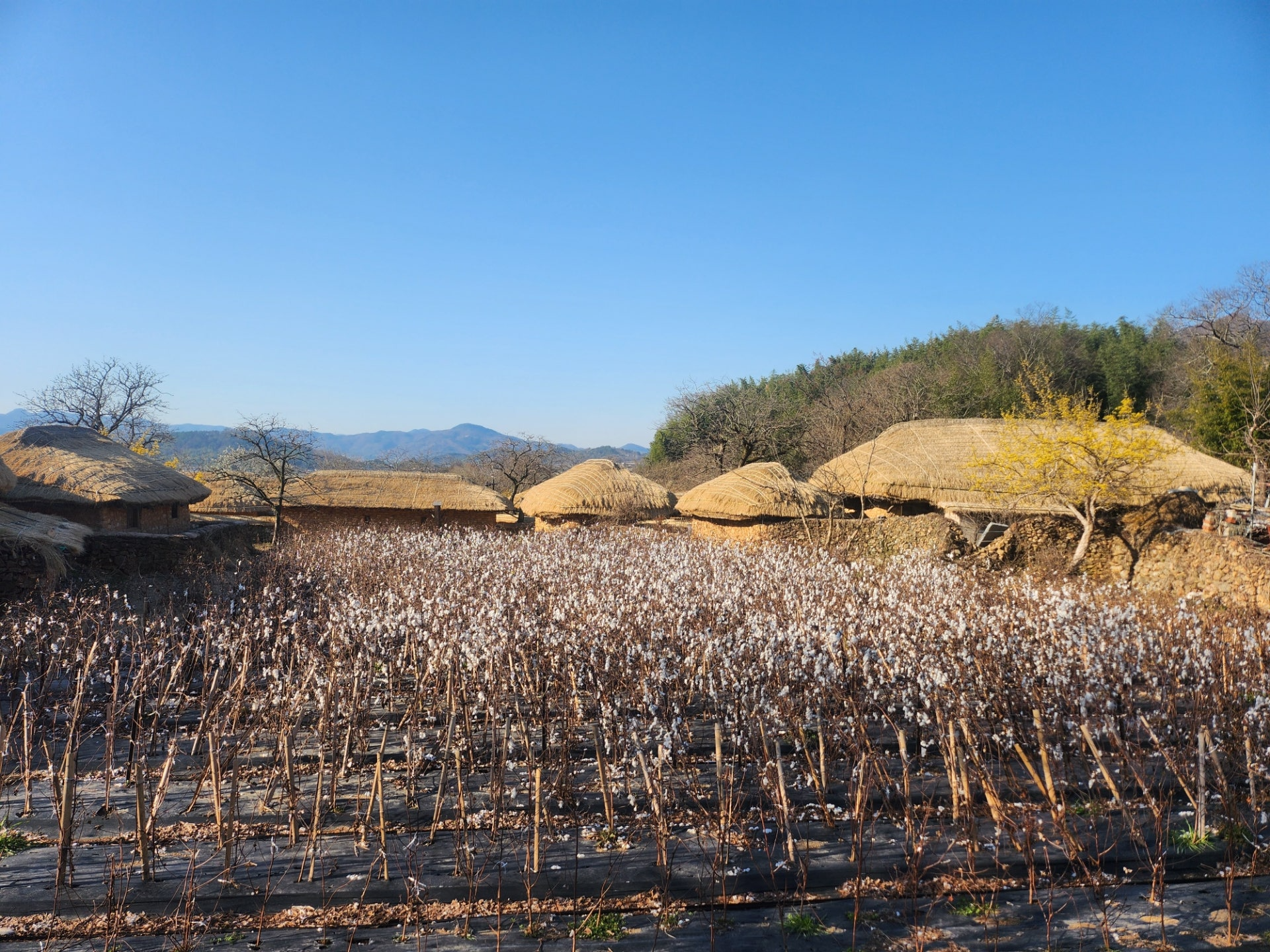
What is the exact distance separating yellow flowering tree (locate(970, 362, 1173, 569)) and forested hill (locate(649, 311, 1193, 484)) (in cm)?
1488

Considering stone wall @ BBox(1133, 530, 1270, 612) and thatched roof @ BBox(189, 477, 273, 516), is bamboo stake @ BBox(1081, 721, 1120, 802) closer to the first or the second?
stone wall @ BBox(1133, 530, 1270, 612)

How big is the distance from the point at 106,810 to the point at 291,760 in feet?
4.55

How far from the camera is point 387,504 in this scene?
2114 centimetres

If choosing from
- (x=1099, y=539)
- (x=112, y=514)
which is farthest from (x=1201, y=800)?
(x=112, y=514)

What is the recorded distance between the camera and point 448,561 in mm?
11383

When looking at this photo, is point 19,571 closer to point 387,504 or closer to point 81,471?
point 81,471

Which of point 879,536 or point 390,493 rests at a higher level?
point 390,493

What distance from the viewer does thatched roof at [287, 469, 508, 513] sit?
21.1 m

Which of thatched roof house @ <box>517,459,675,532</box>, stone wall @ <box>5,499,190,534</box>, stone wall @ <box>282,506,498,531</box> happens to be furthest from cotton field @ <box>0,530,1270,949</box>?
stone wall @ <box>282,506,498,531</box>

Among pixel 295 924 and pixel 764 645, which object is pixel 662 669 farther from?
pixel 295 924

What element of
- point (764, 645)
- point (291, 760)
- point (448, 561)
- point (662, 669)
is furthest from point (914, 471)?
point (291, 760)

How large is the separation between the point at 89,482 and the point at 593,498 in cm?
1037

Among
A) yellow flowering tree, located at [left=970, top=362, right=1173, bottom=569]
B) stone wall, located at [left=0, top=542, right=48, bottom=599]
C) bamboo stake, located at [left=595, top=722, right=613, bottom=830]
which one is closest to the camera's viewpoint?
bamboo stake, located at [left=595, top=722, right=613, bottom=830]

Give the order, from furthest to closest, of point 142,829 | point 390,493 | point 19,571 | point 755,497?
1. point 390,493
2. point 755,497
3. point 19,571
4. point 142,829
